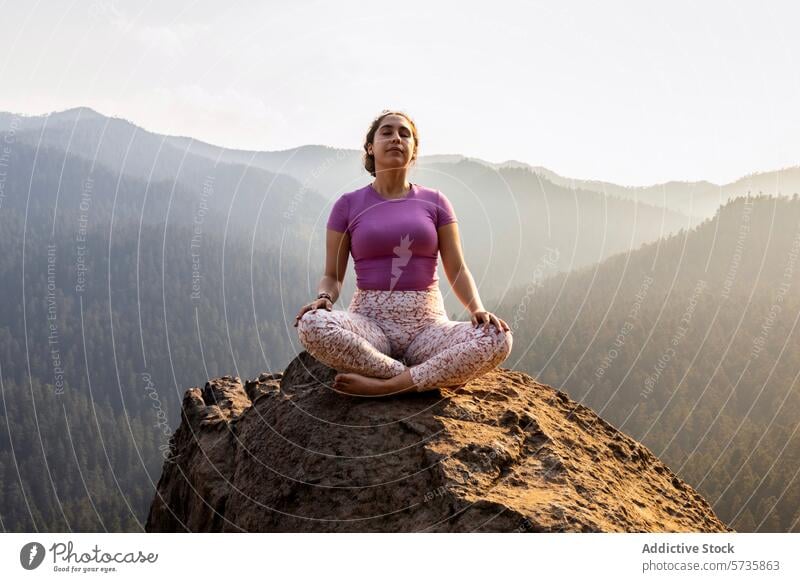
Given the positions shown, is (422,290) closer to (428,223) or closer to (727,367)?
(428,223)

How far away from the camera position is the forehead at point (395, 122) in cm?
579

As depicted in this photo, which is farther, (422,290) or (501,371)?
(501,371)

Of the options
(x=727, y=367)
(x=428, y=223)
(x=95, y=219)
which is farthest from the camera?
(x=95, y=219)

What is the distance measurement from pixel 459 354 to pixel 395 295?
78cm

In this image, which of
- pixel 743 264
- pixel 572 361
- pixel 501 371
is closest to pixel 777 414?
pixel 572 361

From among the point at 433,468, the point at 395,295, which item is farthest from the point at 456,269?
the point at 433,468

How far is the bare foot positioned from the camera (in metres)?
5.37

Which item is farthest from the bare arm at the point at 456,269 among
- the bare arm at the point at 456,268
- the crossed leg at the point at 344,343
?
the crossed leg at the point at 344,343

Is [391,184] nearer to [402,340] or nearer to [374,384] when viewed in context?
[402,340]

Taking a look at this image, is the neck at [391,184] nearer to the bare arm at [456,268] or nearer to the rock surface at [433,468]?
the bare arm at [456,268]

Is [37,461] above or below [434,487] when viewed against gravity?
below

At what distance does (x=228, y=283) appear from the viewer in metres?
82.9

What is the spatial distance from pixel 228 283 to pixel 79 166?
4741cm
